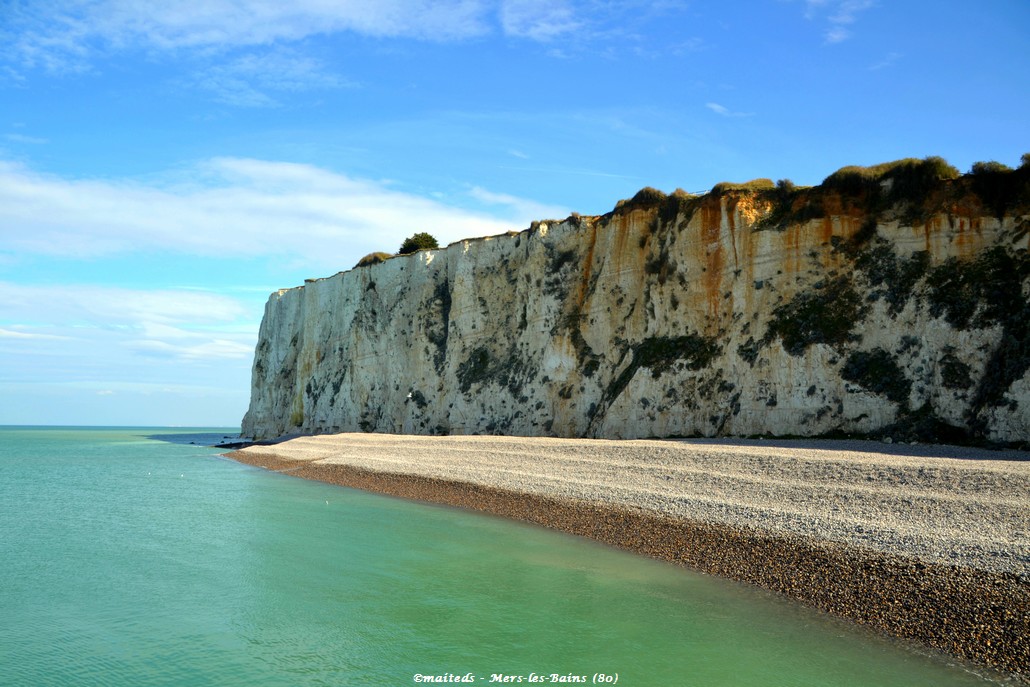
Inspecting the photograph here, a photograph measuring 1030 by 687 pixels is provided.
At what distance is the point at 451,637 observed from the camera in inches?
363

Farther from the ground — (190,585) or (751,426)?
(751,426)

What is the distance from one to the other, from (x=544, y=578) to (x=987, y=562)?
234 inches

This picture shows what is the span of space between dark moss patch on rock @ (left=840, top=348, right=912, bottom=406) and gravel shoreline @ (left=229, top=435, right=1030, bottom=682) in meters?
2.29

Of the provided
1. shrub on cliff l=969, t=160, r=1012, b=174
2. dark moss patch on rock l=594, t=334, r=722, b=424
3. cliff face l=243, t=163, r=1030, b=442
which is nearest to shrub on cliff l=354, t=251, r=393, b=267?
cliff face l=243, t=163, r=1030, b=442

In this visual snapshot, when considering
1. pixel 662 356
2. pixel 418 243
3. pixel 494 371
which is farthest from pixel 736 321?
pixel 418 243

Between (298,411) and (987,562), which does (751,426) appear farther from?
(298,411)

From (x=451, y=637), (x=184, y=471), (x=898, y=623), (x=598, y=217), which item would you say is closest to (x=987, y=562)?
(x=898, y=623)

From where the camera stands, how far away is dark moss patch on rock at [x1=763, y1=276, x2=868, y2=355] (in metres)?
22.3

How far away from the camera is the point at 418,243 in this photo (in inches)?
2202

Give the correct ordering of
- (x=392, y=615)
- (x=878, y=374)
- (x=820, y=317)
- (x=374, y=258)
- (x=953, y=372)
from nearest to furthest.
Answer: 1. (x=392, y=615)
2. (x=953, y=372)
3. (x=878, y=374)
4. (x=820, y=317)
5. (x=374, y=258)

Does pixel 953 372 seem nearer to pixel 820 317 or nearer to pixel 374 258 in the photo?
pixel 820 317

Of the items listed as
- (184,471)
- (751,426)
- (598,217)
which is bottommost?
(184,471)

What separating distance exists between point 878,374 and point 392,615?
16.1m

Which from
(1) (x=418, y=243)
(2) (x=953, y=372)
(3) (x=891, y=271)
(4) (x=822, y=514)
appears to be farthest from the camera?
(1) (x=418, y=243)
